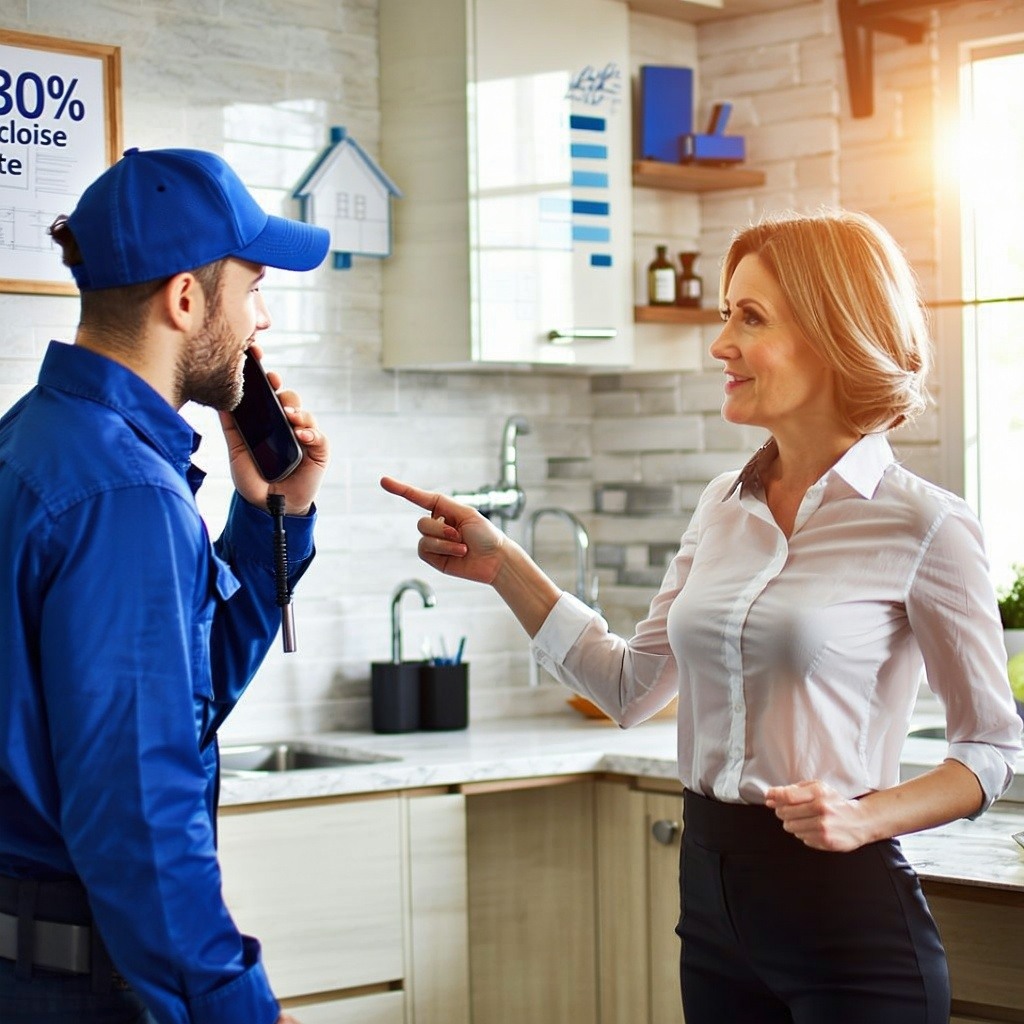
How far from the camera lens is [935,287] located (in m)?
3.51

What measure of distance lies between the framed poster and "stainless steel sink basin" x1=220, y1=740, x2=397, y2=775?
40.1 inches

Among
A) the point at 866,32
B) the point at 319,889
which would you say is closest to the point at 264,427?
the point at 319,889

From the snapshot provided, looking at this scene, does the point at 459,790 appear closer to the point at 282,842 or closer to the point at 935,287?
the point at 282,842

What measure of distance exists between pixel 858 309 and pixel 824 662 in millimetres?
427

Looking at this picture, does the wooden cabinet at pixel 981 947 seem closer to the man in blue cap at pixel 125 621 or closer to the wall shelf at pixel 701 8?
the man in blue cap at pixel 125 621

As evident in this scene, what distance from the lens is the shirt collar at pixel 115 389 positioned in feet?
4.94

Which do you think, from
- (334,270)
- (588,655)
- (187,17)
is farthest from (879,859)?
(187,17)

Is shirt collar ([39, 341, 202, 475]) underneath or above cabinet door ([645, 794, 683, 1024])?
above

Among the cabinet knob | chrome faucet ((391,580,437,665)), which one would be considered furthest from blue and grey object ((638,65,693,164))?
the cabinet knob

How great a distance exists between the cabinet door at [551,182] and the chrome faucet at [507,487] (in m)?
0.29

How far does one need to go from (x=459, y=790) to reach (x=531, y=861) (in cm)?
40

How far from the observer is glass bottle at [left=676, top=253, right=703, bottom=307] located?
12.3ft

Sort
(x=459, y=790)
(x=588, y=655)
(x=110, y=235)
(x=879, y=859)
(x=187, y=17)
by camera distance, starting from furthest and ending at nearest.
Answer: (x=187, y=17), (x=459, y=790), (x=588, y=655), (x=879, y=859), (x=110, y=235)

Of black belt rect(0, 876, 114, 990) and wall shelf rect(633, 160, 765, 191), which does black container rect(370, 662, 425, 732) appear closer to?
wall shelf rect(633, 160, 765, 191)
